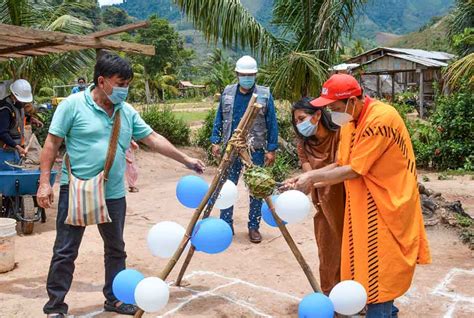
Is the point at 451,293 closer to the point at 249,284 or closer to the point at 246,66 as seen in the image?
the point at 249,284

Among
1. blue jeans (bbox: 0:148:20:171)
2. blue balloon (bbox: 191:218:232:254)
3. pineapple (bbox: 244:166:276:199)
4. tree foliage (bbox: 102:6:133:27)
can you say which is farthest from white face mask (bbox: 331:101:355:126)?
tree foliage (bbox: 102:6:133:27)

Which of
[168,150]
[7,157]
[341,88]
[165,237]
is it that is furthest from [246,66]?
[7,157]

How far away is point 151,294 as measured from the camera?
3.13 m

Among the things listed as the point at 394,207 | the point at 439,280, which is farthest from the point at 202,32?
the point at 394,207

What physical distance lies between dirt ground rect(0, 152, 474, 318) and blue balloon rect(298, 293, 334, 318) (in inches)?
32.3

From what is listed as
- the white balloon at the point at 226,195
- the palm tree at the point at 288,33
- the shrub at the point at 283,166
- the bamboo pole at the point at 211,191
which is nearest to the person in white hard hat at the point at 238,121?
the shrub at the point at 283,166

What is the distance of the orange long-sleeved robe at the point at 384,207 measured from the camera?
2.77 m

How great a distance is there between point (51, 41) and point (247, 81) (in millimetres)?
2195

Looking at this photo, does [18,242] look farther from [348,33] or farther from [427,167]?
[427,167]

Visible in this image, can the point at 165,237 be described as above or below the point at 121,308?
above

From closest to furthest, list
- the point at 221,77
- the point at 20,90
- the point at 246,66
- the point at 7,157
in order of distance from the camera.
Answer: the point at 246,66
the point at 20,90
the point at 7,157
the point at 221,77

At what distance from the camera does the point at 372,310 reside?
2.91m

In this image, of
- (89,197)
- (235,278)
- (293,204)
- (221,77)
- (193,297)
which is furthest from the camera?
(221,77)

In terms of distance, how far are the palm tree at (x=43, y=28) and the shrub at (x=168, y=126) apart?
3169 mm
